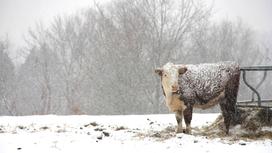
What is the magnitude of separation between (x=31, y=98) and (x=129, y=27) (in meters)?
18.4

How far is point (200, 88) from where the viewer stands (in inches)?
368

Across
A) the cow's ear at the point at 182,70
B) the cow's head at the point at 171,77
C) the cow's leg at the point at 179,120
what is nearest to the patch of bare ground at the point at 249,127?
the cow's leg at the point at 179,120

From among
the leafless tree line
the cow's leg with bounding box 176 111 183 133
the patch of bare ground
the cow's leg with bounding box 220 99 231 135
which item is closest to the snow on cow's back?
the cow's leg with bounding box 220 99 231 135

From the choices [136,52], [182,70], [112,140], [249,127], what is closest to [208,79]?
[182,70]

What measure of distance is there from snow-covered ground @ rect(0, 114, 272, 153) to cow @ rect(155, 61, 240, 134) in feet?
2.35

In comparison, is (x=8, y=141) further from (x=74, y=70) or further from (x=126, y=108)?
(x=74, y=70)

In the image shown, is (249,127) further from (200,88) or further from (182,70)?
(182,70)

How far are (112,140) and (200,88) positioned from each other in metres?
2.38

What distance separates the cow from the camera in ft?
30.6

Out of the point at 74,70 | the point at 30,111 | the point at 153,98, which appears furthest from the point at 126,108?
the point at 30,111

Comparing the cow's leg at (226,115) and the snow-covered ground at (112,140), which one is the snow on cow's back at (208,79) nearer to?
the cow's leg at (226,115)

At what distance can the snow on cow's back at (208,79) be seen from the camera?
932cm

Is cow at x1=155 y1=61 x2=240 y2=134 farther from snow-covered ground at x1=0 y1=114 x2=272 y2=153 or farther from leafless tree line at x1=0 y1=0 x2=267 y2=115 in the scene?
leafless tree line at x1=0 y1=0 x2=267 y2=115

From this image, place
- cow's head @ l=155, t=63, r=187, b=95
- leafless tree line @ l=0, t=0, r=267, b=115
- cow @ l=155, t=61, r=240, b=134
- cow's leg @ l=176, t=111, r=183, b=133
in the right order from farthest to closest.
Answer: leafless tree line @ l=0, t=0, r=267, b=115 → cow's leg @ l=176, t=111, r=183, b=133 → cow @ l=155, t=61, r=240, b=134 → cow's head @ l=155, t=63, r=187, b=95
